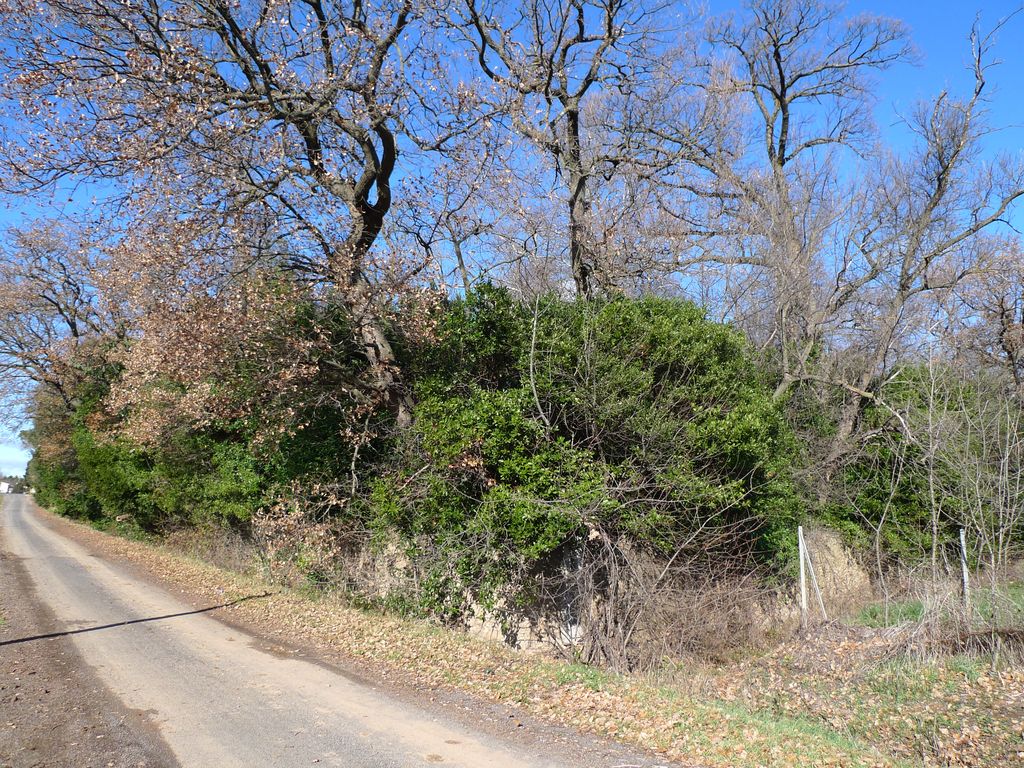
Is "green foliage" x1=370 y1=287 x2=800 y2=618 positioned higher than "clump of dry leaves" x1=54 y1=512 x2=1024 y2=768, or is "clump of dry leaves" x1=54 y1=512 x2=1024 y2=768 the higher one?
"green foliage" x1=370 y1=287 x2=800 y2=618


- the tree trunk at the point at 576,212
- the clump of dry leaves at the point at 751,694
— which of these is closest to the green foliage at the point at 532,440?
the clump of dry leaves at the point at 751,694

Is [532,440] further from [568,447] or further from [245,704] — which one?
[245,704]

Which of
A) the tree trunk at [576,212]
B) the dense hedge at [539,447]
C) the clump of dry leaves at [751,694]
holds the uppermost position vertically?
the tree trunk at [576,212]

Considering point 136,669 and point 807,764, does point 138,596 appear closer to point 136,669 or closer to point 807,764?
point 136,669

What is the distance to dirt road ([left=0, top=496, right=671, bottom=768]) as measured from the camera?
5777mm

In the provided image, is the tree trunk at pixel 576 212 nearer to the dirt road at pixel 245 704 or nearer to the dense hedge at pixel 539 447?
the dense hedge at pixel 539 447

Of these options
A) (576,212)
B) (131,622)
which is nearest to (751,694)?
(131,622)

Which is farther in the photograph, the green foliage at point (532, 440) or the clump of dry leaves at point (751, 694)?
the green foliage at point (532, 440)

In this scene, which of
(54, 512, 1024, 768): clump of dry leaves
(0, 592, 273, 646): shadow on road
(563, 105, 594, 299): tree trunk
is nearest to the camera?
(54, 512, 1024, 768): clump of dry leaves

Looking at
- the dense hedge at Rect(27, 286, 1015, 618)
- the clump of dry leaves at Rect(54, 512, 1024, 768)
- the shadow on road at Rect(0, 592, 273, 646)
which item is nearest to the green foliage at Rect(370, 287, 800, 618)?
the dense hedge at Rect(27, 286, 1015, 618)

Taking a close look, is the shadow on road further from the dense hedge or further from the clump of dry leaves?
the dense hedge

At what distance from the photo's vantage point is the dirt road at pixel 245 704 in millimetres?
5777

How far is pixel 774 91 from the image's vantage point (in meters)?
21.7

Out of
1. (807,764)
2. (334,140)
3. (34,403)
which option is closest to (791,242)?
(334,140)
